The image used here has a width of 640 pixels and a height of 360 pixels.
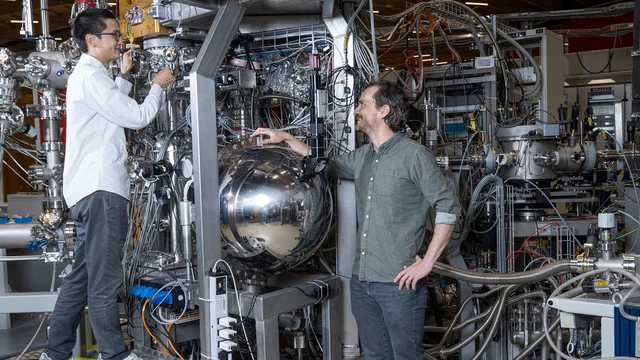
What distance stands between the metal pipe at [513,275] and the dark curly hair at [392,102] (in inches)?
28.7

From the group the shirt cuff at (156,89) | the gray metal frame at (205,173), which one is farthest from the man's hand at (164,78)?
the gray metal frame at (205,173)

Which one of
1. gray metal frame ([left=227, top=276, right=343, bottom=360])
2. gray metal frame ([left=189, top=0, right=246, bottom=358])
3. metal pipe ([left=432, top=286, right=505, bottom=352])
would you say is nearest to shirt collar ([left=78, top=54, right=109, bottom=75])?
gray metal frame ([left=189, top=0, right=246, bottom=358])

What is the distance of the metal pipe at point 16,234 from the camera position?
3.11m

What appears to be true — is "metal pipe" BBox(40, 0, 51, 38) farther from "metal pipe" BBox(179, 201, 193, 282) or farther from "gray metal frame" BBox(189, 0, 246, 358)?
"metal pipe" BBox(179, 201, 193, 282)

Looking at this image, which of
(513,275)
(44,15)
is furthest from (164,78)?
(513,275)

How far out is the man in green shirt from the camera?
202 cm

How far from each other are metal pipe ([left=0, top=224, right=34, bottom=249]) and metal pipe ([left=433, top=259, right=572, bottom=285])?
204 cm

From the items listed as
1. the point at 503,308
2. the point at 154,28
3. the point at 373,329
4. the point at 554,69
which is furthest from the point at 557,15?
the point at 373,329

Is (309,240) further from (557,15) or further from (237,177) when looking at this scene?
(557,15)

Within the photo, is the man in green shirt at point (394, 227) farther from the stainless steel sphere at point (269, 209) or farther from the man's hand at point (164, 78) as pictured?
the man's hand at point (164, 78)

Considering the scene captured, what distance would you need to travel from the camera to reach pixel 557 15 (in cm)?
575

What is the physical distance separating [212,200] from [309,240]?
0.40 m

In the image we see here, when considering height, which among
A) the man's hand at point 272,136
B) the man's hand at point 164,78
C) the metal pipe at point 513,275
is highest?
the man's hand at point 164,78

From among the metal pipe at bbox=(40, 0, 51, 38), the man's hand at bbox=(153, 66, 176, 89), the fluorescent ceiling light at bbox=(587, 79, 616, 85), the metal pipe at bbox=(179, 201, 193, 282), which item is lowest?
the metal pipe at bbox=(179, 201, 193, 282)
